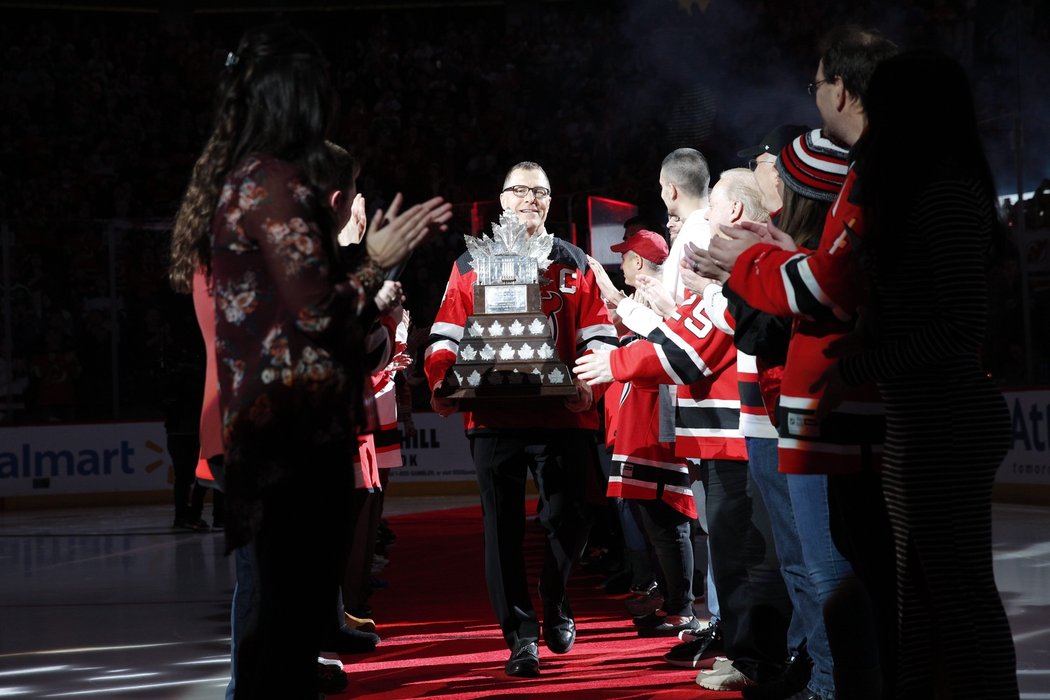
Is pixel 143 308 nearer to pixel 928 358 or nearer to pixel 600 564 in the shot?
pixel 600 564

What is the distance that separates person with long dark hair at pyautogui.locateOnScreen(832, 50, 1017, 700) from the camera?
2316 mm

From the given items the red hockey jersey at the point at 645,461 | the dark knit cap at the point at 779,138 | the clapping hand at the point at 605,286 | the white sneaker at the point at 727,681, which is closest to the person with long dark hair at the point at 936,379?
the dark knit cap at the point at 779,138

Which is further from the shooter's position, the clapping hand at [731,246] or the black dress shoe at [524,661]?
the black dress shoe at [524,661]

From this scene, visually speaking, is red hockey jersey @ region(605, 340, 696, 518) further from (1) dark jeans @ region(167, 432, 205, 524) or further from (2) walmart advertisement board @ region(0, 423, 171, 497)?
(2) walmart advertisement board @ region(0, 423, 171, 497)

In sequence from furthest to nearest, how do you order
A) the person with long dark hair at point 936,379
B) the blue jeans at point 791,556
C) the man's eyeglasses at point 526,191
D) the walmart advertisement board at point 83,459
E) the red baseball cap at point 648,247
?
1. the walmart advertisement board at point 83,459
2. the red baseball cap at point 648,247
3. the man's eyeglasses at point 526,191
4. the blue jeans at point 791,556
5. the person with long dark hair at point 936,379

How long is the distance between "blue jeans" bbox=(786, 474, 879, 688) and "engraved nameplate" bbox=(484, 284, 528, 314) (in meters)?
1.82

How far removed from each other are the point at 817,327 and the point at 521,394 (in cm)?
174

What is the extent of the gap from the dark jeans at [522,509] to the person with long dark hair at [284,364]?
80.5 inches

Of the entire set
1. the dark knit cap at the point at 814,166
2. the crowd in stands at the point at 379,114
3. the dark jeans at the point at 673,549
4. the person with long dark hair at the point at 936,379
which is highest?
the crowd in stands at the point at 379,114

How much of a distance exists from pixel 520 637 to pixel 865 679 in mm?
1820

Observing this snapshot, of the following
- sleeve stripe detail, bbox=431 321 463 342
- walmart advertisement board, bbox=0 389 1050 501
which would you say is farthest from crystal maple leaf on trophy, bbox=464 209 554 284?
walmart advertisement board, bbox=0 389 1050 501

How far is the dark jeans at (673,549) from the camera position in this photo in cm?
486

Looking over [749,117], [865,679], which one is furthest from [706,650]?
[749,117]

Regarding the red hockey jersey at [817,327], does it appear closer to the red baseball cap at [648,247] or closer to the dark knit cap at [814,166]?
the dark knit cap at [814,166]
